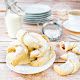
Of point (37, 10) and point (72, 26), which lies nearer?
point (72, 26)

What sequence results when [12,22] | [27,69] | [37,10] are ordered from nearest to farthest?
1. [27,69]
2. [12,22]
3. [37,10]

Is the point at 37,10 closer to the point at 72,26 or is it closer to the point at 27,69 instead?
the point at 72,26

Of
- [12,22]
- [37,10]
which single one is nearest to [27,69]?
[12,22]

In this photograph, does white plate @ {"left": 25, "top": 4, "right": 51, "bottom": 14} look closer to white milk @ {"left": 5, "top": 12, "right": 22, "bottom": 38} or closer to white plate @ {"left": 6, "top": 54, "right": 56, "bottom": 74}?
white milk @ {"left": 5, "top": 12, "right": 22, "bottom": 38}

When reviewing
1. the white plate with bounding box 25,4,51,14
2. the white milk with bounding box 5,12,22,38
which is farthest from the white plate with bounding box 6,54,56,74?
the white plate with bounding box 25,4,51,14

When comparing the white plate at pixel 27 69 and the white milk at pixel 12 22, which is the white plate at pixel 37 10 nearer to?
the white milk at pixel 12 22

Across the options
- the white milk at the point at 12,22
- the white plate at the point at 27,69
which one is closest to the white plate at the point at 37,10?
the white milk at the point at 12,22

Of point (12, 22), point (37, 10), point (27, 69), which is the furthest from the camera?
point (37, 10)

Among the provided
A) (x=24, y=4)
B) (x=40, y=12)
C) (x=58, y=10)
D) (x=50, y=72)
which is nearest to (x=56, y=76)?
(x=50, y=72)
